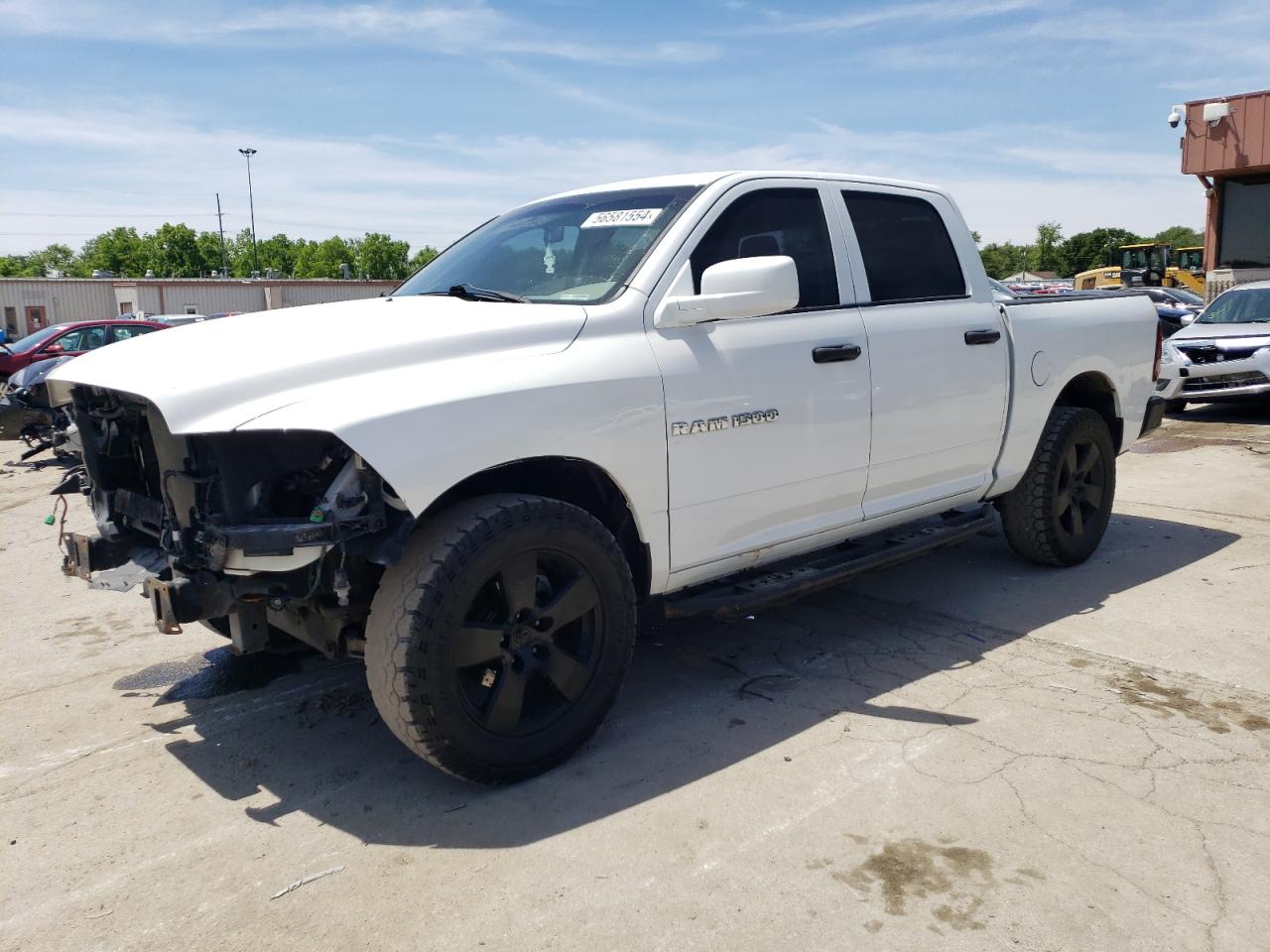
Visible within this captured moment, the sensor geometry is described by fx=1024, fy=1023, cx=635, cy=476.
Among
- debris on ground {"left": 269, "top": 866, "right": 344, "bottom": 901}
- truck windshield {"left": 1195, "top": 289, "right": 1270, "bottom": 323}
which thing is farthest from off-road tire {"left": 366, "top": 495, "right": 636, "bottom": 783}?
truck windshield {"left": 1195, "top": 289, "right": 1270, "bottom": 323}

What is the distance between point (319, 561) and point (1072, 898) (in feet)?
7.40

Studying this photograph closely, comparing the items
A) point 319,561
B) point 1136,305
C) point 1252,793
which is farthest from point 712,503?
point 1136,305

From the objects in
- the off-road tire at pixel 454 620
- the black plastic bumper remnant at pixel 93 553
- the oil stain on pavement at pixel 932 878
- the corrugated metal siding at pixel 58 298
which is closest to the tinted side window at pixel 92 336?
the black plastic bumper remnant at pixel 93 553

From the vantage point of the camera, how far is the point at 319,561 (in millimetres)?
3000

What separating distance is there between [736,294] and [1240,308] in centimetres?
1195

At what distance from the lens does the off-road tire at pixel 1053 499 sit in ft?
17.5

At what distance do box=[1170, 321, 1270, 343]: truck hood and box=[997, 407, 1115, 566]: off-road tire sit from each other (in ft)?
25.5

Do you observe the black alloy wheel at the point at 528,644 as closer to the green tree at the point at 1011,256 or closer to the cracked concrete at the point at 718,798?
the cracked concrete at the point at 718,798

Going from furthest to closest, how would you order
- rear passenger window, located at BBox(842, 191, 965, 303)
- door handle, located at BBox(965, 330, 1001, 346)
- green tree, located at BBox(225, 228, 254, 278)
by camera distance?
green tree, located at BBox(225, 228, 254, 278)
door handle, located at BBox(965, 330, 1001, 346)
rear passenger window, located at BBox(842, 191, 965, 303)

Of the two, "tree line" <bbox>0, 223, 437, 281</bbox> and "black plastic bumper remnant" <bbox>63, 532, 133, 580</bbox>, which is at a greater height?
"tree line" <bbox>0, 223, 437, 281</bbox>

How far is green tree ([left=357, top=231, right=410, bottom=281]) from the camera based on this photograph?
114562 mm

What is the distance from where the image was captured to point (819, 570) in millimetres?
4277

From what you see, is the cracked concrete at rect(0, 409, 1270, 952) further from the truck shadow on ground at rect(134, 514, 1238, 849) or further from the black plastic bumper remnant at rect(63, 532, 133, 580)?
the black plastic bumper remnant at rect(63, 532, 133, 580)

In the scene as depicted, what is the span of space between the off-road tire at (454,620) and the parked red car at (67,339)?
1699cm
